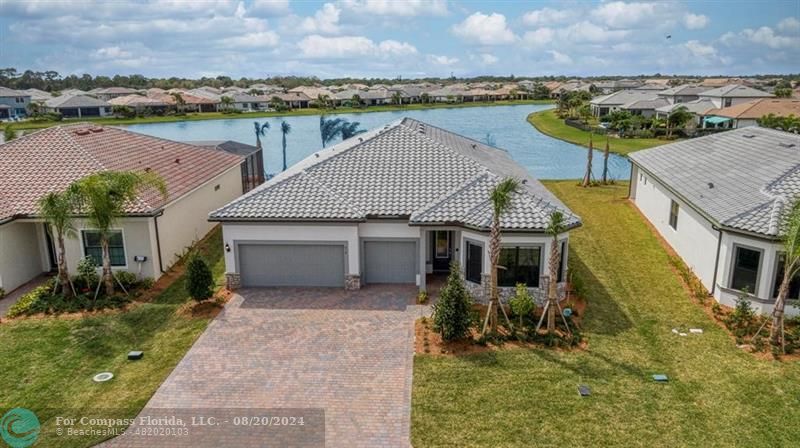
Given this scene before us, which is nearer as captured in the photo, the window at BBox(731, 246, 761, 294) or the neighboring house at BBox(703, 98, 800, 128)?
the window at BBox(731, 246, 761, 294)

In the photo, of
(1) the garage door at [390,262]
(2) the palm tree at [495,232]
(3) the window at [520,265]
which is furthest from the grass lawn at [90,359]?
(3) the window at [520,265]

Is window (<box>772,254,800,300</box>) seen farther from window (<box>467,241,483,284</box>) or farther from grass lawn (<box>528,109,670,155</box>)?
grass lawn (<box>528,109,670,155</box>)

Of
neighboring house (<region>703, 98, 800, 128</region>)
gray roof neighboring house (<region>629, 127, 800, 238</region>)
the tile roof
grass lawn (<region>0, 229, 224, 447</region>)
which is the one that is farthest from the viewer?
neighboring house (<region>703, 98, 800, 128</region>)

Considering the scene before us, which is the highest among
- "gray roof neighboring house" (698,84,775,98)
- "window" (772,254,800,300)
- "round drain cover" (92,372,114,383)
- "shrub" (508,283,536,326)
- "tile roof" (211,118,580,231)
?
"gray roof neighboring house" (698,84,775,98)

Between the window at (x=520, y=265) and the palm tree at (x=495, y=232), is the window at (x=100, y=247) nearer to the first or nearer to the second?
the palm tree at (x=495, y=232)

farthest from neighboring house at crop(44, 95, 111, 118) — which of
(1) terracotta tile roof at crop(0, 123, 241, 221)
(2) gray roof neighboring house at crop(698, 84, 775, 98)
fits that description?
(2) gray roof neighboring house at crop(698, 84, 775, 98)

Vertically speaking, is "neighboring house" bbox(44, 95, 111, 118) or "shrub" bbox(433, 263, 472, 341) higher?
"neighboring house" bbox(44, 95, 111, 118)

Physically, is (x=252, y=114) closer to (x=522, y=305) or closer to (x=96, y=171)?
(x=96, y=171)
